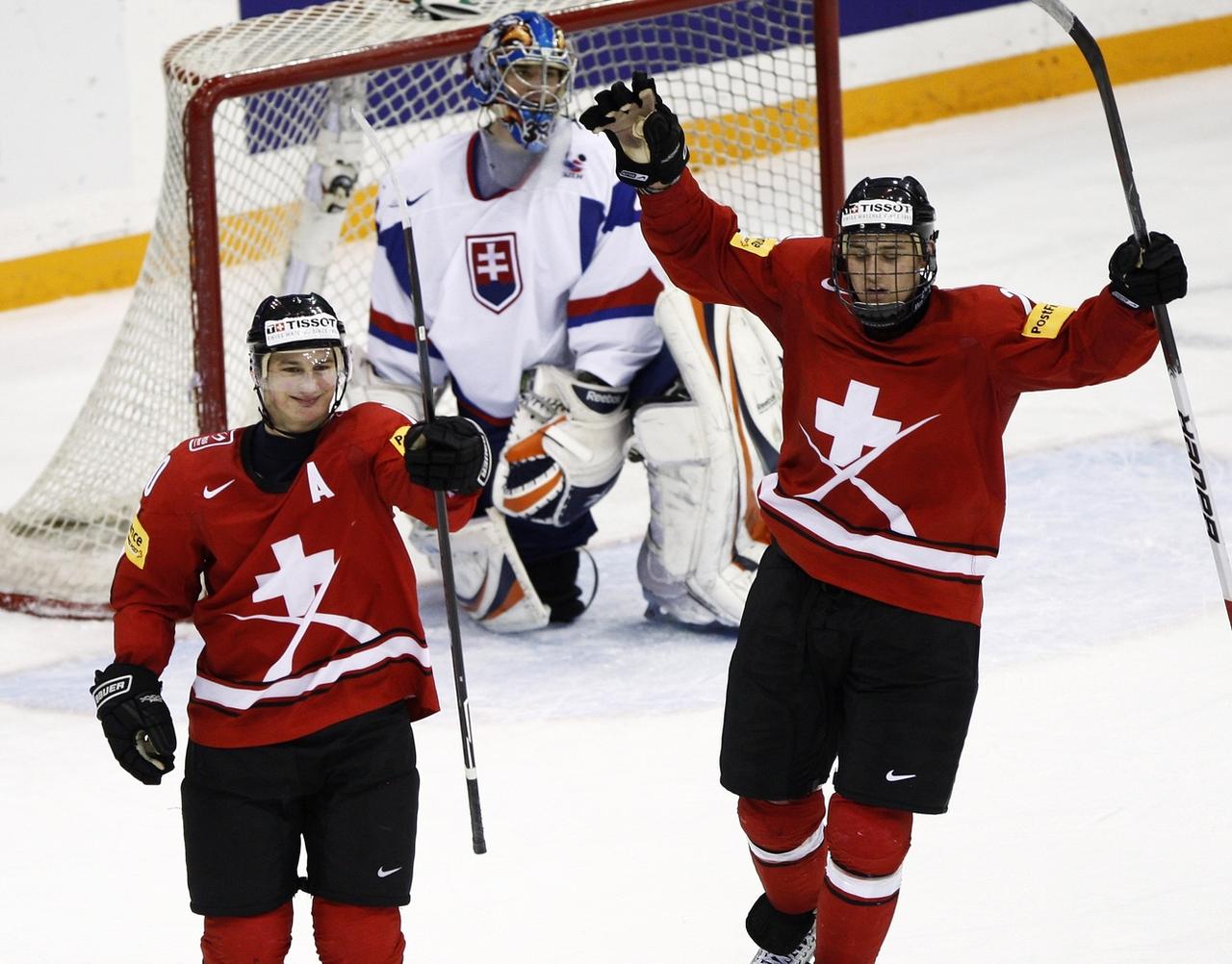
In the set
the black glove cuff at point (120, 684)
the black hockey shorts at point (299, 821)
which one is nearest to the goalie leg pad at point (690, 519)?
the black hockey shorts at point (299, 821)

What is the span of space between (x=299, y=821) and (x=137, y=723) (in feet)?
0.79

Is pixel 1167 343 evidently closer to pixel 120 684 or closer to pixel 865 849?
pixel 865 849

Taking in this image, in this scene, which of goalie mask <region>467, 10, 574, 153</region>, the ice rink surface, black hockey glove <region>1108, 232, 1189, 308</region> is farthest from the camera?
goalie mask <region>467, 10, 574, 153</region>

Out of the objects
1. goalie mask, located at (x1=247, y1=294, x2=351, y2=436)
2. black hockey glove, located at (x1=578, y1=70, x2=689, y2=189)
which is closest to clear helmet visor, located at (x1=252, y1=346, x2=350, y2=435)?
goalie mask, located at (x1=247, y1=294, x2=351, y2=436)

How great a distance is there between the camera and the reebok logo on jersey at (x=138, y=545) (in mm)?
2486

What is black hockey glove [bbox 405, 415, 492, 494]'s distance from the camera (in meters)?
2.38

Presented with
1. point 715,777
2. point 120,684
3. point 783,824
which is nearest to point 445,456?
point 120,684

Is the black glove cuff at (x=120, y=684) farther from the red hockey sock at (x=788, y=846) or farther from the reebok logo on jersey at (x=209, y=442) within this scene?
the red hockey sock at (x=788, y=846)

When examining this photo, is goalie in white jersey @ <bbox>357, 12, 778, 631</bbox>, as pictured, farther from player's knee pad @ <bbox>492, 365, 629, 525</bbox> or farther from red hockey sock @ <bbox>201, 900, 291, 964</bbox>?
red hockey sock @ <bbox>201, 900, 291, 964</bbox>

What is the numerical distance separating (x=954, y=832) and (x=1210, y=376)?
8.99 ft

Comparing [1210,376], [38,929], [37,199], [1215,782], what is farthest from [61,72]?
[1215,782]

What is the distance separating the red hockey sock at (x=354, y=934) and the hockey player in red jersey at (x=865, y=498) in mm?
510

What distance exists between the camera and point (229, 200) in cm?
461

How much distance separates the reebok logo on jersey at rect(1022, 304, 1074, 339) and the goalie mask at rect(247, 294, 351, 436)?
33.8 inches
